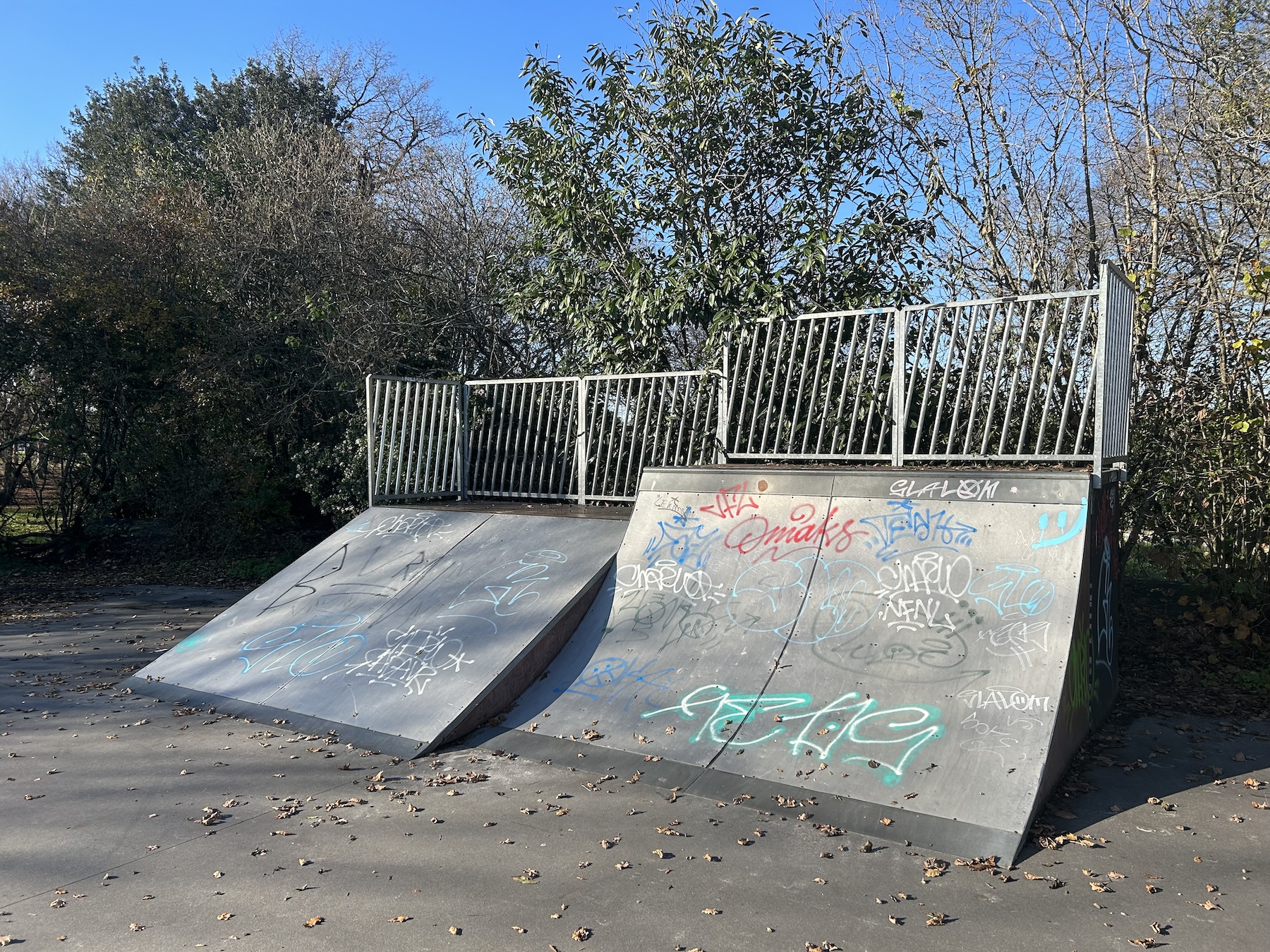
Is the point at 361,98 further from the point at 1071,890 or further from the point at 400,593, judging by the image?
the point at 1071,890

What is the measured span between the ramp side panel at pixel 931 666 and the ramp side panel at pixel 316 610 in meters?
3.27

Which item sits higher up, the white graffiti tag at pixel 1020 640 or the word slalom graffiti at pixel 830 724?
the white graffiti tag at pixel 1020 640

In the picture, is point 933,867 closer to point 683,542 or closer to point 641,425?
point 683,542

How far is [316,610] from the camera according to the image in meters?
8.04

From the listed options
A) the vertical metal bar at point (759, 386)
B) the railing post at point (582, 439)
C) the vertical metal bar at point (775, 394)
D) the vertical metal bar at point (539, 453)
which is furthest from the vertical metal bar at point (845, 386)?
the vertical metal bar at point (539, 453)

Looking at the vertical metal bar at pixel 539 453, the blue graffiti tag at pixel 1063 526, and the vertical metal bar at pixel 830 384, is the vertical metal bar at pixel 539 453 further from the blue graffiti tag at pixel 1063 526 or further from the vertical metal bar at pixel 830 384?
the blue graffiti tag at pixel 1063 526

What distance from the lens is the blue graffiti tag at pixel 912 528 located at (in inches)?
222

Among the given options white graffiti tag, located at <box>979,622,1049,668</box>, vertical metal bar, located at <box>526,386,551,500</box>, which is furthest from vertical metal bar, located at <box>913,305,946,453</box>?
vertical metal bar, located at <box>526,386,551,500</box>

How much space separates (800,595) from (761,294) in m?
4.39

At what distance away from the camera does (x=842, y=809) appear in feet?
15.0

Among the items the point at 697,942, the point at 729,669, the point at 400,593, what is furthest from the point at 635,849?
the point at 400,593

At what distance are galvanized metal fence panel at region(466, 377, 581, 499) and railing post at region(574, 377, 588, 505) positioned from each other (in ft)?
0.13

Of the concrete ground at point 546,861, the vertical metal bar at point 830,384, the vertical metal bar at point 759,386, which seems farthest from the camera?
the vertical metal bar at point 759,386

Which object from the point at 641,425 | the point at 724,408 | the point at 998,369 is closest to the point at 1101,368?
the point at 998,369
